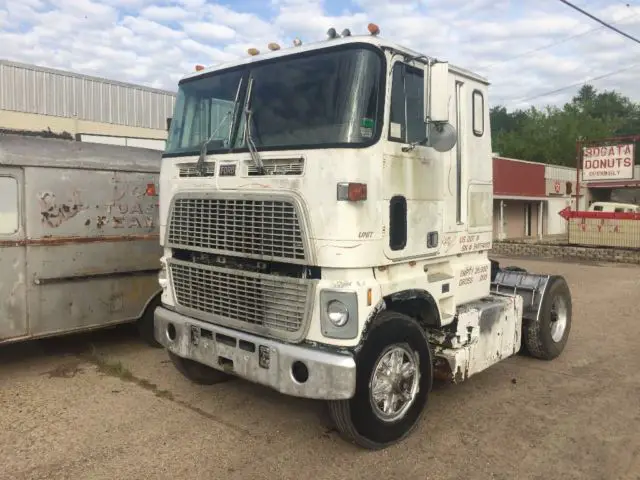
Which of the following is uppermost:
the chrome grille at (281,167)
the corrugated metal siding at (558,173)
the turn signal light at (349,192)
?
the corrugated metal siding at (558,173)

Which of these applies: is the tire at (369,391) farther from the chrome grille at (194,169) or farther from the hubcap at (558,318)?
the hubcap at (558,318)

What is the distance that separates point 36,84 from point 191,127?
55.9 feet

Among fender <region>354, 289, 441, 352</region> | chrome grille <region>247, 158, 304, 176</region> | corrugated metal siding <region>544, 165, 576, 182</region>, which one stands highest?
corrugated metal siding <region>544, 165, 576, 182</region>

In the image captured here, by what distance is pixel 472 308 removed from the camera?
5320 mm

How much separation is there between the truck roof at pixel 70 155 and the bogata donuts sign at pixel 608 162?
19.4 m

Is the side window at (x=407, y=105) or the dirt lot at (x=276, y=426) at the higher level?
the side window at (x=407, y=105)

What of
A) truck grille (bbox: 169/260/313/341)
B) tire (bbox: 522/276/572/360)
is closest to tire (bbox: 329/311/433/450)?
truck grille (bbox: 169/260/313/341)

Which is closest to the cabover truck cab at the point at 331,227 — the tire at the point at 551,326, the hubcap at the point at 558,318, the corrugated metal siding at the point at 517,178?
the tire at the point at 551,326

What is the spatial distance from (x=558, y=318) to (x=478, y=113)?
10.5 feet

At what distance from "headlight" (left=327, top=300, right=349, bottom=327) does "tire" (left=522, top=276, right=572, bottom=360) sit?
3.65 metres

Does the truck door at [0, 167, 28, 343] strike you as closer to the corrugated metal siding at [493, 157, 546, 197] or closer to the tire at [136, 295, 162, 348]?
the tire at [136, 295, 162, 348]

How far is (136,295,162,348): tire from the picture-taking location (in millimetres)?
7251

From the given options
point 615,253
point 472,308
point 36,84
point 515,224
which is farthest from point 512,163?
point 472,308

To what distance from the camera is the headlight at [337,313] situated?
156 inches
